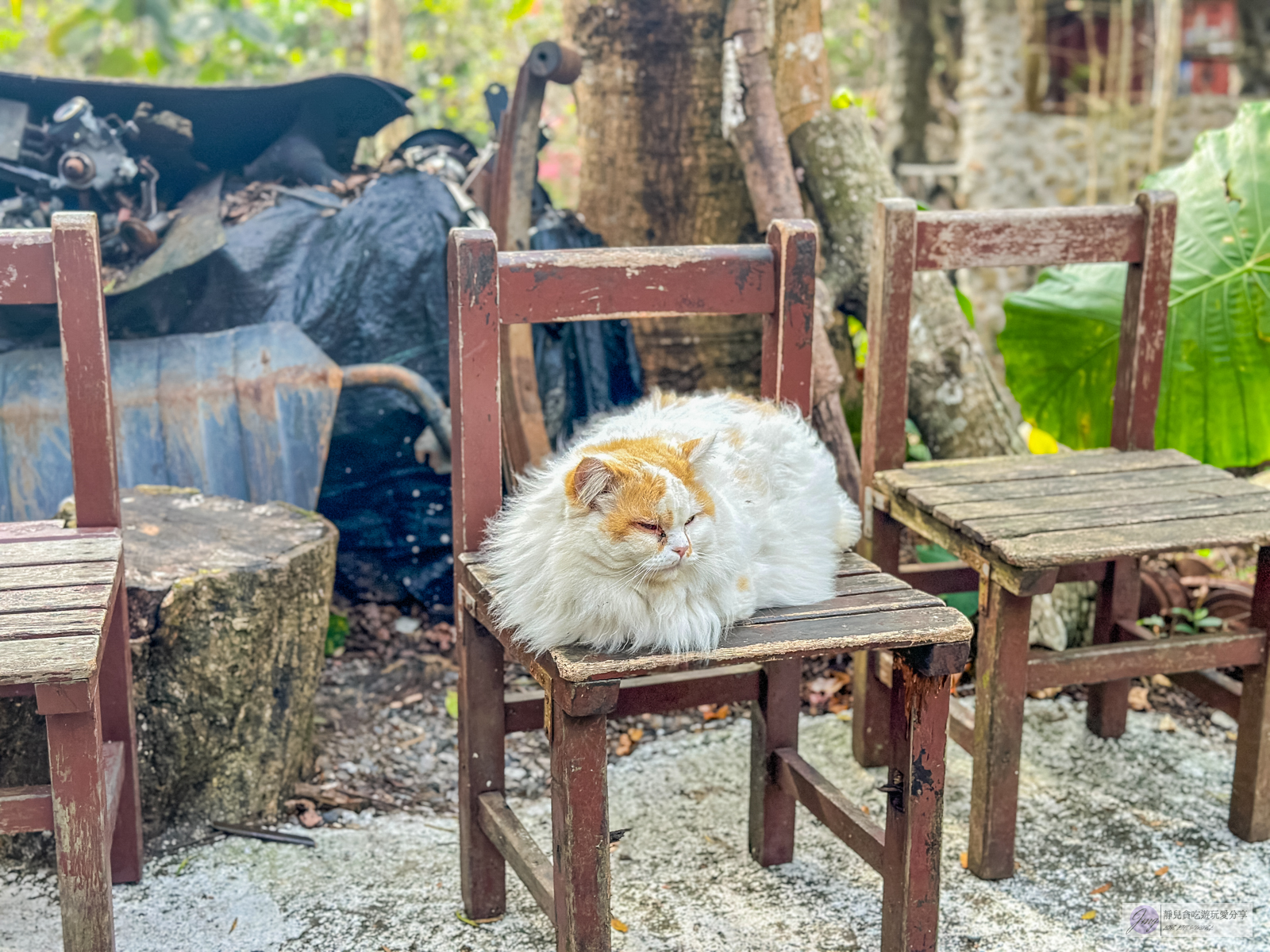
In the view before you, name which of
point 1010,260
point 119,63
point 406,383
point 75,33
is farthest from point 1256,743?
point 75,33

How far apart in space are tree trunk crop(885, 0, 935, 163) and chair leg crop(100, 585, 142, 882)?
6964 mm

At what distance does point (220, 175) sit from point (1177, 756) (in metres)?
3.24

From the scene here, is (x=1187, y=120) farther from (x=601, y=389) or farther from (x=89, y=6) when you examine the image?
(x=89, y=6)

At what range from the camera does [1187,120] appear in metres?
7.35

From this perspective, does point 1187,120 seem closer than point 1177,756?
No

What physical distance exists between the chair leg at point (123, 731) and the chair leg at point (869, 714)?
1593 mm

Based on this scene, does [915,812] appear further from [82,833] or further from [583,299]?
[82,833]

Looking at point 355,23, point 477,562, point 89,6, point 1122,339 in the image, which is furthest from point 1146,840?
point 355,23

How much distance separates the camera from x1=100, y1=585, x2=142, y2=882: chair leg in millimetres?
2059

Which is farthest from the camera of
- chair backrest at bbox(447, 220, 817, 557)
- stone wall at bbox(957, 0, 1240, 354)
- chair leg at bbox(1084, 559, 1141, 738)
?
stone wall at bbox(957, 0, 1240, 354)

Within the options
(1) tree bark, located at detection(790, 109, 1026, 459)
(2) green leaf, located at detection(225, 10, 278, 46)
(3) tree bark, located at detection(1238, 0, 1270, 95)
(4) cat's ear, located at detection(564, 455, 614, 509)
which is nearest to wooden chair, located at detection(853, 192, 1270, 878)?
(1) tree bark, located at detection(790, 109, 1026, 459)

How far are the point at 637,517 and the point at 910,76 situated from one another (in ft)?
24.0

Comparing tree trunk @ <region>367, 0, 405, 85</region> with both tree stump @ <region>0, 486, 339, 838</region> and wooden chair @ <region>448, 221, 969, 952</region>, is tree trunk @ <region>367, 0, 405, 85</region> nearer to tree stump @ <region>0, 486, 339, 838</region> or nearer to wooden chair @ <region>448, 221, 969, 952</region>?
tree stump @ <region>0, 486, 339, 838</region>

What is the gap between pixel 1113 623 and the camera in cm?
285
